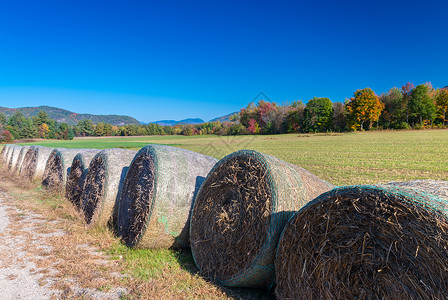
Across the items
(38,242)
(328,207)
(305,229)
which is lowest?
(38,242)

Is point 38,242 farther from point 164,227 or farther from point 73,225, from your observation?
Result: point 164,227

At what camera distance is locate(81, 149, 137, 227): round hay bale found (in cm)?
577

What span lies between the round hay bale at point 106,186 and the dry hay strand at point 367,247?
13.9 ft

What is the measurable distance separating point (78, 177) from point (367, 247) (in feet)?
25.1

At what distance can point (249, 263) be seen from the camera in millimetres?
3246

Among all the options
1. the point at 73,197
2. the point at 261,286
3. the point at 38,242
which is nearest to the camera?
the point at 261,286

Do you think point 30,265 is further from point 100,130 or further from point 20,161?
point 100,130

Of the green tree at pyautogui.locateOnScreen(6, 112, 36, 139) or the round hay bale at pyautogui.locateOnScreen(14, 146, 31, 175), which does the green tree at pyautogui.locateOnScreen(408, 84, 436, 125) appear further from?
the green tree at pyautogui.locateOnScreen(6, 112, 36, 139)

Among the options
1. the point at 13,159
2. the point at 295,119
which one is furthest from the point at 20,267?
the point at 295,119

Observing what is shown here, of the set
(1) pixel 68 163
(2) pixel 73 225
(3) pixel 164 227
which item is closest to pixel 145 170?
(3) pixel 164 227

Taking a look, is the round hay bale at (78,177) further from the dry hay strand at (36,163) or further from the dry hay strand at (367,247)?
the dry hay strand at (367,247)

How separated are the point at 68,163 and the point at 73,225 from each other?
356 cm

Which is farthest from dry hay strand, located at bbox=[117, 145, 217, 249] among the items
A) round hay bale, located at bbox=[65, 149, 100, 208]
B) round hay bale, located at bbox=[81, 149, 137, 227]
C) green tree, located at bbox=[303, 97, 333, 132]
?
green tree, located at bbox=[303, 97, 333, 132]

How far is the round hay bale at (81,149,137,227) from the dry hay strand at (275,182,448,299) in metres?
4.23
